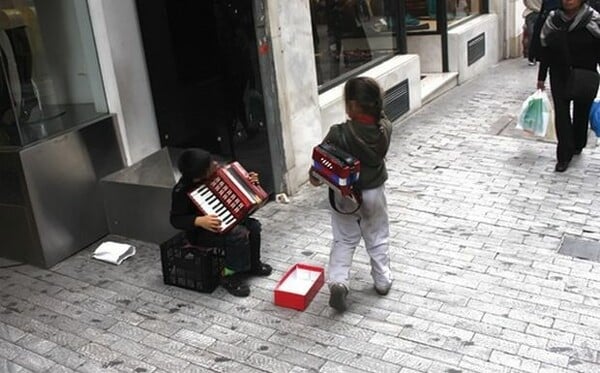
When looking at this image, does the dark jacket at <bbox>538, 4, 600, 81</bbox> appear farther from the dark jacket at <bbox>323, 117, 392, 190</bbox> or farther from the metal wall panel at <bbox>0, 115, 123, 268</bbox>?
the metal wall panel at <bbox>0, 115, 123, 268</bbox>

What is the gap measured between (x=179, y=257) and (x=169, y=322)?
49 cm

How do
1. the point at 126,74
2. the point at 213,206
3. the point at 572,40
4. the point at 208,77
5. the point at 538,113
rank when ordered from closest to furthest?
1. the point at 213,206
2. the point at 126,74
3. the point at 208,77
4. the point at 572,40
5. the point at 538,113

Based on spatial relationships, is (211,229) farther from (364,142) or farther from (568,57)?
(568,57)

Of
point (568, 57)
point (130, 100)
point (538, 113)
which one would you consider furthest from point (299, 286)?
point (538, 113)

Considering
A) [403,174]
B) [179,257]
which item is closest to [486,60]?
[403,174]

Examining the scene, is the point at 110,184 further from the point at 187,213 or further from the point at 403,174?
the point at 403,174

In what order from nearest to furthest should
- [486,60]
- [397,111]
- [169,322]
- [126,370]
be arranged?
1. [126,370]
2. [169,322]
3. [397,111]
4. [486,60]

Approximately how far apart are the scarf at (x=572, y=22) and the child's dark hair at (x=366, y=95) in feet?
9.56

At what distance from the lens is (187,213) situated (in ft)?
13.9

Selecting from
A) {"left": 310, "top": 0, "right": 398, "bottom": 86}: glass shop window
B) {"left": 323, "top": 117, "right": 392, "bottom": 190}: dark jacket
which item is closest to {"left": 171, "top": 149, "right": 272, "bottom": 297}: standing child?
{"left": 323, "top": 117, "right": 392, "bottom": 190}: dark jacket

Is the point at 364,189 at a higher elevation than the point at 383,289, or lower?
higher

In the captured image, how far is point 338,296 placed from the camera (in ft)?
13.0

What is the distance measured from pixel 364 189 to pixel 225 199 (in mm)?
873

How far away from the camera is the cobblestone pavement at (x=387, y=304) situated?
11.9ft
